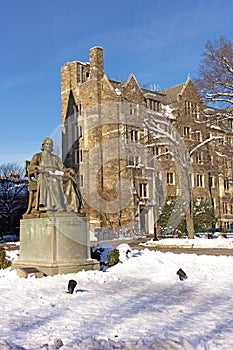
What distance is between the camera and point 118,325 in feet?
23.5

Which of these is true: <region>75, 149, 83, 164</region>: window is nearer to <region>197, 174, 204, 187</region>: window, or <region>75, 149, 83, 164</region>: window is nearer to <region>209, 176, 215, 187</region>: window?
<region>197, 174, 204, 187</region>: window

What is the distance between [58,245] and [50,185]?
2095 mm

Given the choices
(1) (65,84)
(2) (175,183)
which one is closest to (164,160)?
(2) (175,183)

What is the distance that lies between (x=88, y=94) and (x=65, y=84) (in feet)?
17.5

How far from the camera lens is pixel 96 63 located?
45.5 meters

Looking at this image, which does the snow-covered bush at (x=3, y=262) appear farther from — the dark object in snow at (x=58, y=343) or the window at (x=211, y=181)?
the window at (x=211, y=181)

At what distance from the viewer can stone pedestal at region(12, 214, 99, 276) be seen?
42.7 feet

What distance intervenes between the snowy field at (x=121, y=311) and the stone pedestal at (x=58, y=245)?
45 cm

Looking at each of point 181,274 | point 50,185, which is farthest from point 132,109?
point 181,274

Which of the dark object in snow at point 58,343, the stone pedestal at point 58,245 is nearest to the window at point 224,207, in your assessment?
the stone pedestal at point 58,245

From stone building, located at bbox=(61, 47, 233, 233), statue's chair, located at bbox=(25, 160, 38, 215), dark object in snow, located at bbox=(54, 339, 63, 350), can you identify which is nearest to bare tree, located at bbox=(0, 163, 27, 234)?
stone building, located at bbox=(61, 47, 233, 233)

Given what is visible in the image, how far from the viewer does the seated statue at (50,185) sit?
13.9 m

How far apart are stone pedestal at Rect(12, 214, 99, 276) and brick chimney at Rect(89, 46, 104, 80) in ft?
111

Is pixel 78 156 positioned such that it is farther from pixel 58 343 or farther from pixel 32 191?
pixel 58 343
